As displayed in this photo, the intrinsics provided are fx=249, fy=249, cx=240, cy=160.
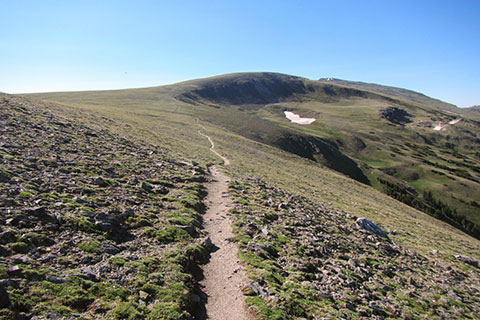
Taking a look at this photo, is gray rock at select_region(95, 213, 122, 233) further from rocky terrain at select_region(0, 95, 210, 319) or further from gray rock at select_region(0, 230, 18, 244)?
gray rock at select_region(0, 230, 18, 244)

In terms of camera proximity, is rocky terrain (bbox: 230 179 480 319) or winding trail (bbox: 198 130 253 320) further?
rocky terrain (bbox: 230 179 480 319)

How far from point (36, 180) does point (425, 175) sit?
148 meters

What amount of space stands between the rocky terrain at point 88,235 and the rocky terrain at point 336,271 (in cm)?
367

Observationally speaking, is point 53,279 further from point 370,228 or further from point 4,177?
point 370,228

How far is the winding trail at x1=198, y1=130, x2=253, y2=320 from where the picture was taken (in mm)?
10284

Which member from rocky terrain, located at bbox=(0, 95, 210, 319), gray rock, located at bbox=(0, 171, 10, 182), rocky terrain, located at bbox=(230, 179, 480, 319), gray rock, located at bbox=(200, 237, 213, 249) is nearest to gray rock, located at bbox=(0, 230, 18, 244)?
rocky terrain, located at bbox=(0, 95, 210, 319)

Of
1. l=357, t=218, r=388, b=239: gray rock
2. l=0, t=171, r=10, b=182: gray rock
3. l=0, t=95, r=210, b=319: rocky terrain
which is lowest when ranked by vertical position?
l=357, t=218, r=388, b=239: gray rock

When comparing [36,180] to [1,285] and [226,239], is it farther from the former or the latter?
[226,239]

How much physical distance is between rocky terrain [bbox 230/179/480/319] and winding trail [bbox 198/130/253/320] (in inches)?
21.5

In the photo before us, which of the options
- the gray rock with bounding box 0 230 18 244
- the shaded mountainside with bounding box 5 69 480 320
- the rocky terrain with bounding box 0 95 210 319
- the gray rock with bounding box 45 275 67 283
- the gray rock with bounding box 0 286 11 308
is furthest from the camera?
the gray rock with bounding box 0 230 18 244

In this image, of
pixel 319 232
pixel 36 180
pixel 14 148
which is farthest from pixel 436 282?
pixel 14 148

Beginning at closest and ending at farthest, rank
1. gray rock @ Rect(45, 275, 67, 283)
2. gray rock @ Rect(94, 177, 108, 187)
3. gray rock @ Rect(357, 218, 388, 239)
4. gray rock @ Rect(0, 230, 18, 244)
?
gray rock @ Rect(45, 275, 67, 283) < gray rock @ Rect(0, 230, 18, 244) < gray rock @ Rect(94, 177, 108, 187) < gray rock @ Rect(357, 218, 388, 239)

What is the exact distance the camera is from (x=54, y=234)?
36.4 feet

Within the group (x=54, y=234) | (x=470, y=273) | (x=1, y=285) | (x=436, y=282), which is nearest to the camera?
(x=1, y=285)
